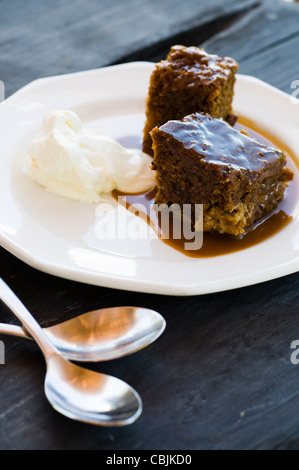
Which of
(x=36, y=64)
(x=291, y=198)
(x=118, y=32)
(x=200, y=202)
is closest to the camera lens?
(x=200, y=202)

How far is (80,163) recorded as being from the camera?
10.1 ft

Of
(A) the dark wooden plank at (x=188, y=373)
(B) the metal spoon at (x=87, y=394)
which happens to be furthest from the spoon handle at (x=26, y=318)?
(A) the dark wooden plank at (x=188, y=373)

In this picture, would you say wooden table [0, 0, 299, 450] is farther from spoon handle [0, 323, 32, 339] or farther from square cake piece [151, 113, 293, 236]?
square cake piece [151, 113, 293, 236]

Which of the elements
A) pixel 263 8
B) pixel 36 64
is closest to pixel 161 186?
pixel 36 64

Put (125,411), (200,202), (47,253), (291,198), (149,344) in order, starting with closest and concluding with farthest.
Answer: (125,411)
(149,344)
(47,253)
(200,202)
(291,198)

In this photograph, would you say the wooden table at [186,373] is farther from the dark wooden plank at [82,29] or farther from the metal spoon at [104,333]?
the dark wooden plank at [82,29]

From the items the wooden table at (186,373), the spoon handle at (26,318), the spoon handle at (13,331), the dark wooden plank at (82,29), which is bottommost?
the wooden table at (186,373)

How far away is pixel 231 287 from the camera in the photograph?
2396 mm

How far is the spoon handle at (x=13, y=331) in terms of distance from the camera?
2260 mm

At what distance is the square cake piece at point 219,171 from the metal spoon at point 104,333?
30.7 inches

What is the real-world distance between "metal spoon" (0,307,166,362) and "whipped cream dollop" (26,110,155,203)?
919mm

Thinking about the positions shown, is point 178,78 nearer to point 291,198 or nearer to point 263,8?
point 291,198

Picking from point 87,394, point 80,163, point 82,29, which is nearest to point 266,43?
point 82,29

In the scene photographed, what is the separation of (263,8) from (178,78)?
2.05 m
